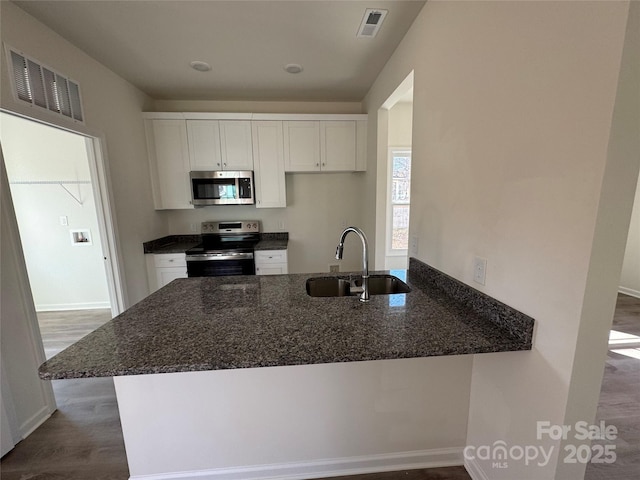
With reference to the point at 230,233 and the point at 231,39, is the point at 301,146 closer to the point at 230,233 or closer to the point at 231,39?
the point at 231,39

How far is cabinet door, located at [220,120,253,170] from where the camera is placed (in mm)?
3090

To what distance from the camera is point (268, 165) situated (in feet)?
10.6

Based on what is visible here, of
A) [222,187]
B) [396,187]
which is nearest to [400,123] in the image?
[396,187]

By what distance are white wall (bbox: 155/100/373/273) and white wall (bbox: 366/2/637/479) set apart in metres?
2.13

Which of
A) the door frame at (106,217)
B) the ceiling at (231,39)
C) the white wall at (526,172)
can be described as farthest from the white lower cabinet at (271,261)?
the white wall at (526,172)

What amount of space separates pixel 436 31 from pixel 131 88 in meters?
3.02

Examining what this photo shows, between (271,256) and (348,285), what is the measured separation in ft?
5.36

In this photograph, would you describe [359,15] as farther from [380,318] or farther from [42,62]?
[42,62]

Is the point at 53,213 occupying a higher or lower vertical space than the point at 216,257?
higher

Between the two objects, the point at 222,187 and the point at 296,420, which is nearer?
the point at 296,420

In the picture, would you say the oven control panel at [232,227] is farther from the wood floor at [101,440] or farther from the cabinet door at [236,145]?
the wood floor at [101,440]

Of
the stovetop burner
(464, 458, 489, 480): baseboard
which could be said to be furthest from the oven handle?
(464, 458, 489, 480): baseboard

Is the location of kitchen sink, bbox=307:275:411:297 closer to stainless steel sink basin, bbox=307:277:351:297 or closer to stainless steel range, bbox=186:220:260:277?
stainless steel sink basin, bbox=307:277:351:297

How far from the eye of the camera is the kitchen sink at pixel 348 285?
5.56 ft
